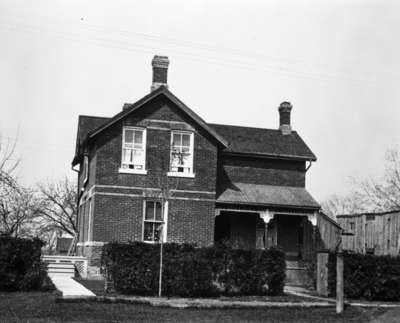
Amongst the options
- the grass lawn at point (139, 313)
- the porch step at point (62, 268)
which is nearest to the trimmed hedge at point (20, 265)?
the grass lawn at point (139, 313)

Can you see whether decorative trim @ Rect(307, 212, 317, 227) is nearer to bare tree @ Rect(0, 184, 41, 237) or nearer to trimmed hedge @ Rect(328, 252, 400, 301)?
trimmed hedge @ Rect(328, 252, 400, 301)

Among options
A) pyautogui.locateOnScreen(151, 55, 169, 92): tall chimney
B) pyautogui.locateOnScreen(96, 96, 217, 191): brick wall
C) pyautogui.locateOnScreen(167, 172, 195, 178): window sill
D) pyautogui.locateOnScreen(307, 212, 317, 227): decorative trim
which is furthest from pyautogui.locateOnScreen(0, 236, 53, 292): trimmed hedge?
pyautogui.locateOnScreen(307, 212, 317, 227): decorative trim

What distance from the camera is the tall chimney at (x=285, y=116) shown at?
34281 mm

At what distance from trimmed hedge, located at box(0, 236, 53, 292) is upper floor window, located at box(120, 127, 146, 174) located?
27.0ft

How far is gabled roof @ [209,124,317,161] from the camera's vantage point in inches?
1241

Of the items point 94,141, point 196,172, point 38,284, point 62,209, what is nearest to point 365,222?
point 196,172

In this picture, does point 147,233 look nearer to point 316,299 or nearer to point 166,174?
point 166,174

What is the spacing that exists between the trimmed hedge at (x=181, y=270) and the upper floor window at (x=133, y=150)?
27.1 ft

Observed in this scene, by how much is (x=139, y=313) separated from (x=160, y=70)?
55.8ft

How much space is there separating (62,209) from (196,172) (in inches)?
1022

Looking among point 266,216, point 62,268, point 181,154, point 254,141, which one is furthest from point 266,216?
point 62,268

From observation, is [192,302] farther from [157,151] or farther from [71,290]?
[157,151]

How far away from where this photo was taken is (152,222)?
91.0 feet

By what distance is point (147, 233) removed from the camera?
2761cm
